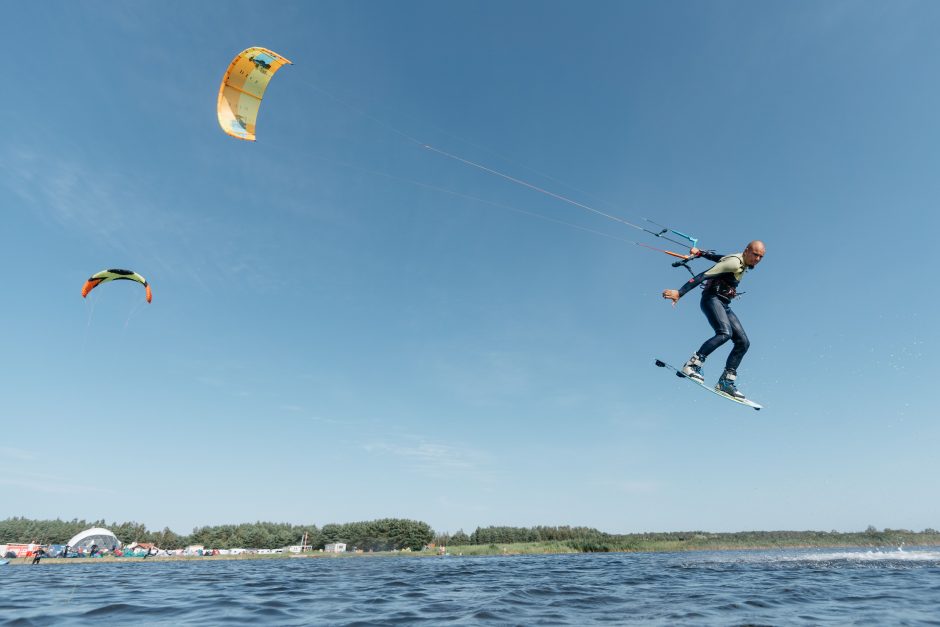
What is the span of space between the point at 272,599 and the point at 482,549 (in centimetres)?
11361

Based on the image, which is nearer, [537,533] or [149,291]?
[149,291]

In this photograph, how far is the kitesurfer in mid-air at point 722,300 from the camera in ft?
44.6

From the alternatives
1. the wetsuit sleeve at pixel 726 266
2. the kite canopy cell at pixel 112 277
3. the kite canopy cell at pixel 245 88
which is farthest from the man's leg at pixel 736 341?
the kite canopy cell at pixel 112 277

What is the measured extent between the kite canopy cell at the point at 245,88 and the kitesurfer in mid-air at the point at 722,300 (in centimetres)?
1803

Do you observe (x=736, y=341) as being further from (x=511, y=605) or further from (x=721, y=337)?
(x=511, y=605)

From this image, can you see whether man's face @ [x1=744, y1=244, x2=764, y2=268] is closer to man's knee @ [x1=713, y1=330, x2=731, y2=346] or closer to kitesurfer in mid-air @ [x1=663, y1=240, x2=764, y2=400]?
kitesurfer in mid-air @ [x1=663, y1=240, x2=764, y2=400]

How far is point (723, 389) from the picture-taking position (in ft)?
48.4

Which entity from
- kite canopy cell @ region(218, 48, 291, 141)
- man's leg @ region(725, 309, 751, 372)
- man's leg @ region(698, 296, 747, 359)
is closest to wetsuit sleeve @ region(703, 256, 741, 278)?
man's leg @ region(698, 296, 747, 359)

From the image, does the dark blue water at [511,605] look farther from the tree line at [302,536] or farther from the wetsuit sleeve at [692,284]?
the tree line at [302,536]

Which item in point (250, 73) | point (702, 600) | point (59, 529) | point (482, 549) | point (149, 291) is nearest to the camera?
point (702, 600)

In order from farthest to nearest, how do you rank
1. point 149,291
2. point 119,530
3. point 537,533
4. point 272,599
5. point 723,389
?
point 537,533 → point 119,530 → point 149,291 → point 723,389 → point 272,599

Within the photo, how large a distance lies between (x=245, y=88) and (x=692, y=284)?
2023 cm

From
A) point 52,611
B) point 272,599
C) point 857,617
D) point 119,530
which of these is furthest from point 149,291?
point 119,530

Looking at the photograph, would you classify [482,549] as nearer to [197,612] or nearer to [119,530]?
[197,612]
